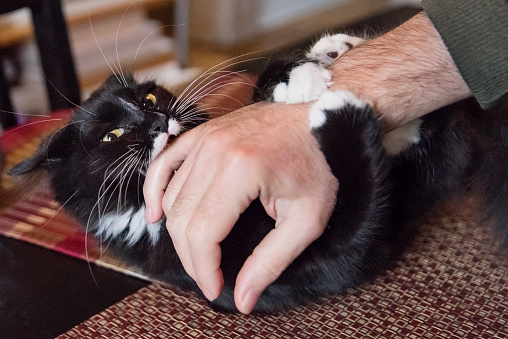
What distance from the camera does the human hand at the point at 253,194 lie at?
667mm

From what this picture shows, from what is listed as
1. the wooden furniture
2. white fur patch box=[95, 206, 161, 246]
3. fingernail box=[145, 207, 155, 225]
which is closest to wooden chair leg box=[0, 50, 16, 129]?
the wooden furniture

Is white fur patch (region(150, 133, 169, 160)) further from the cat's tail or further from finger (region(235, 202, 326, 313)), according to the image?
the cat's tail

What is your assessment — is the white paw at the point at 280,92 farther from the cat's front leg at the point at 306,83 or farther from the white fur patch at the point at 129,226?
the white fur patch at the point at 129,226

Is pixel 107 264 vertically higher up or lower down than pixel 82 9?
lower down

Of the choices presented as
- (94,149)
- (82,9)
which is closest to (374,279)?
(94,149)

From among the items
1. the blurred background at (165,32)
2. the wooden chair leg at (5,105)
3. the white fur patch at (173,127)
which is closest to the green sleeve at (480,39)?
the white fur patch at (173,127)

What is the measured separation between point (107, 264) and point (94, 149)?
217 mm

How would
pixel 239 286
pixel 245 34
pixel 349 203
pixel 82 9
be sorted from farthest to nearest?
pixel 245 34, pixel 82 9, pixel 349 203, pixel 239 286

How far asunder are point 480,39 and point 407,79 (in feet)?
0.38

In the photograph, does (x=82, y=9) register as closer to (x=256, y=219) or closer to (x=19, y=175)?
(x=19, y=175)

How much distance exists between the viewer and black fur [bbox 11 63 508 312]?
0.77 m

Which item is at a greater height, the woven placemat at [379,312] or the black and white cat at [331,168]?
the black and white cat at [331,168]

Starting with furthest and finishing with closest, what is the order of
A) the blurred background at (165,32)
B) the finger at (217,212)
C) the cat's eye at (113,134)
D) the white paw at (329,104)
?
the blurred background at (165,32) < the cat's eye at (113,134) < the white paw at (329,104) < the finger at (217,212)

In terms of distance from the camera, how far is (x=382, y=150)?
773mm
